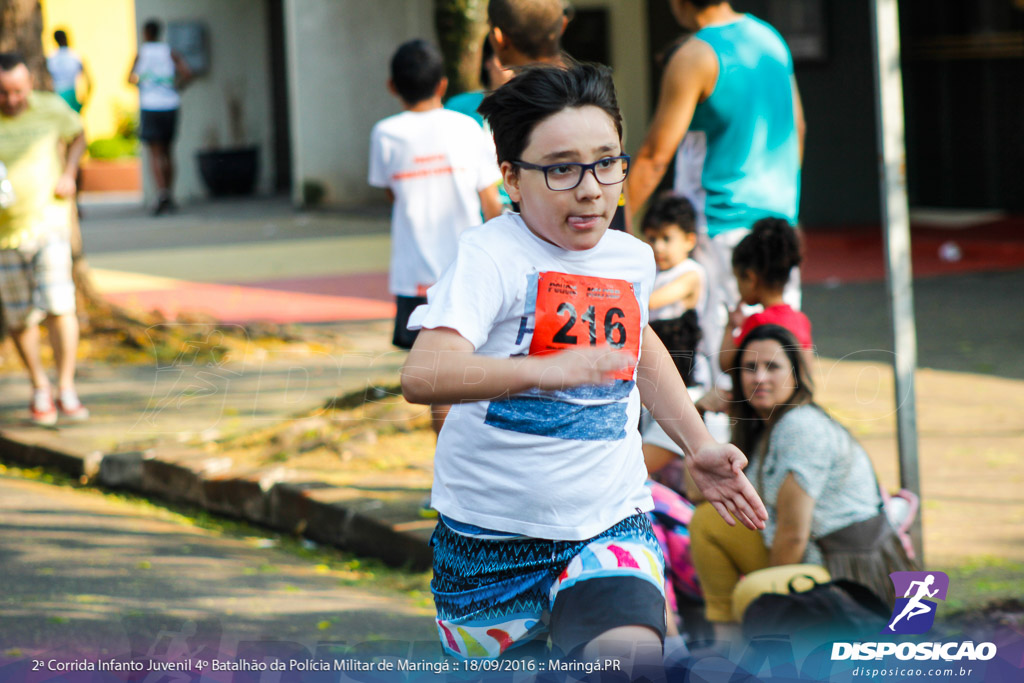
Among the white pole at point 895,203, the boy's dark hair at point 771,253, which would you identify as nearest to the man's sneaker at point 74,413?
the boy's dark hair at point 771,253

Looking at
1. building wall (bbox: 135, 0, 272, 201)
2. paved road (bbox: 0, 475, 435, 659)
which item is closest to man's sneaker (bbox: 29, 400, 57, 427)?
paved road (bbox: 0, 475, 435, 659)

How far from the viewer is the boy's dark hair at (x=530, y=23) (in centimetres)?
428

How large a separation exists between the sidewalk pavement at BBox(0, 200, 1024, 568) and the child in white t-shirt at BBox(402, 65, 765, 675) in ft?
7.42

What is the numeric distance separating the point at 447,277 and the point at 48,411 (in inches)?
199

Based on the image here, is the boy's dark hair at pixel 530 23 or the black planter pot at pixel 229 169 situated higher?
the black planter pot at pixel 229 169

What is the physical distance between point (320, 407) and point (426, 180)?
223 cm

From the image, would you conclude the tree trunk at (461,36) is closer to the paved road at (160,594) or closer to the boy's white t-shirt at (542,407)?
the paved road at (160,594)

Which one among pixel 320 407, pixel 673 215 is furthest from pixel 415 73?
pixel 320 407

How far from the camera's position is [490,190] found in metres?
5.11

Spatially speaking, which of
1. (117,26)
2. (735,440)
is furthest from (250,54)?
(735,440)

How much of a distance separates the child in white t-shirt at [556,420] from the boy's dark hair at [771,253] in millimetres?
1695

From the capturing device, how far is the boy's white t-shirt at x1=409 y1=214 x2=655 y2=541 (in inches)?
100

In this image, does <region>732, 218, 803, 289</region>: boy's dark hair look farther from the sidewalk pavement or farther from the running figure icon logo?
the sidewalk pavement

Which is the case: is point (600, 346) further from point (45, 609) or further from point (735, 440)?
point (45, 609)
